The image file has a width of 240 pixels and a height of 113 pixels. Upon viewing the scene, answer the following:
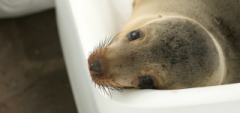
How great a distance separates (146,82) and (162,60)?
0.52 feet

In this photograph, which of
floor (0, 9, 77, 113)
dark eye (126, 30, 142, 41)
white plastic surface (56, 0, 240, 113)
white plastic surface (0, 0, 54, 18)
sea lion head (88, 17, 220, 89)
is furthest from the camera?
floor (0, 9, 77, 113)

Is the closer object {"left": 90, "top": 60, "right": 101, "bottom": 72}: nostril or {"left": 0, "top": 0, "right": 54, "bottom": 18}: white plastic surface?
{"left": 90, "top": 60, "right": 101, "bottom": 72}: nostril

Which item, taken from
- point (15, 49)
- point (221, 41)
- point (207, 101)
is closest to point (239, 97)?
point (207, 101)

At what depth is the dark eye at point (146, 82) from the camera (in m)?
1.02

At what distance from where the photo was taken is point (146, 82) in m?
1.03

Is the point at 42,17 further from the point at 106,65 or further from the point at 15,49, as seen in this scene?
the point at 106,65

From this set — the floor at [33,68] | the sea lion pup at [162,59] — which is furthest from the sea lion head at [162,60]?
the floor at [33,68]

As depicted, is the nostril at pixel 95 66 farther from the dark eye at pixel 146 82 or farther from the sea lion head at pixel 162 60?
the dark eye at pixel 146 82

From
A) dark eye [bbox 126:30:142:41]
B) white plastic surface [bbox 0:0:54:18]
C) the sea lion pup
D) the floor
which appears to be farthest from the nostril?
the floor

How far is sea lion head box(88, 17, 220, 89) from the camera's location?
3.07 ft

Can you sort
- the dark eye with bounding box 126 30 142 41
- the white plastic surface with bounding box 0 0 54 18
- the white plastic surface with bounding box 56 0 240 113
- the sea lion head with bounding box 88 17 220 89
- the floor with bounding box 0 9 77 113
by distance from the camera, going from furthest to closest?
the floor with bounding box 0 9 77 113 < the white plastic surface with bounding box 0 0 54 18 < the dark eye with bounding box 126 30 142 41 < the sea lion head with bounding box 88 17 220 89 < the white plastic surface with bounding box 56 0 240 113

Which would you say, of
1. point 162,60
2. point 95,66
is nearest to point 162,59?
point 162,60

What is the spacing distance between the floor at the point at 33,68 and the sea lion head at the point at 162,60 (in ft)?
4.19

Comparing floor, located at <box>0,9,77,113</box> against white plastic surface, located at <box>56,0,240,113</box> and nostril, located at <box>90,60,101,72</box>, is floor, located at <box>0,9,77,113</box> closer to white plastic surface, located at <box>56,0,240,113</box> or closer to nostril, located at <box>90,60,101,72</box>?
→ white plastic surface, located at <box>56,0,240,113</box>
